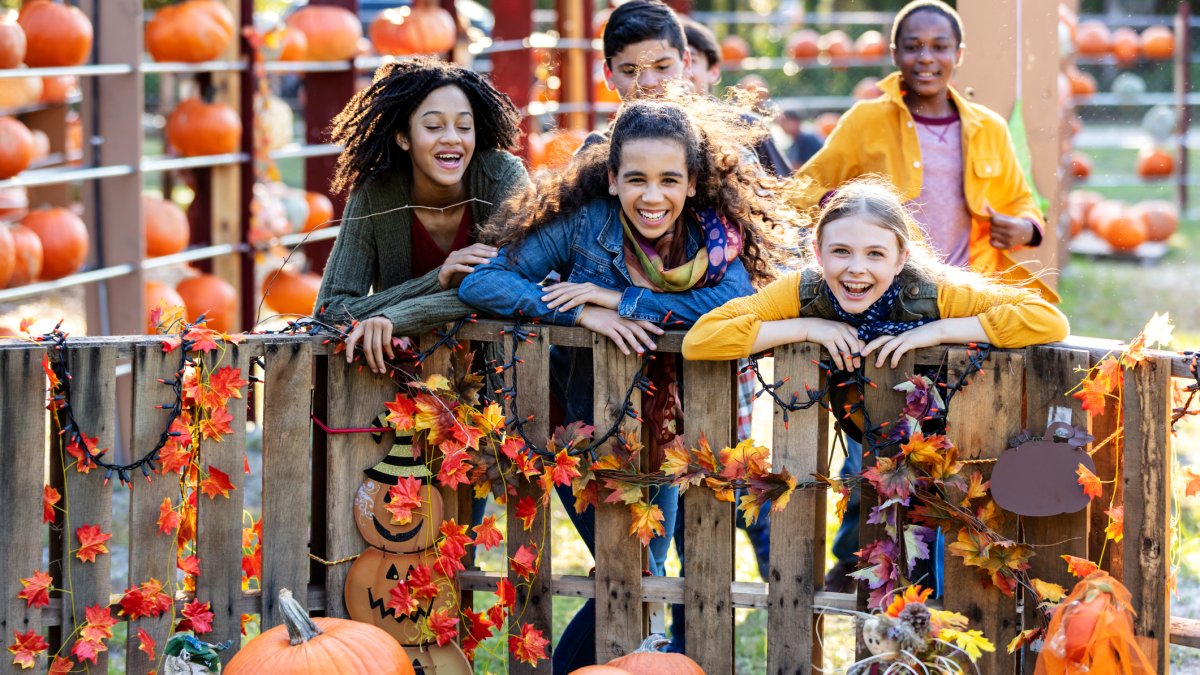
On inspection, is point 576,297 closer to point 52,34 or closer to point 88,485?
point 88,485

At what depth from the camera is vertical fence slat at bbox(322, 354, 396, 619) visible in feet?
11.1

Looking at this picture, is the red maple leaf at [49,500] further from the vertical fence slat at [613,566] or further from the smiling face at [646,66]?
the smiling face at [646,66]

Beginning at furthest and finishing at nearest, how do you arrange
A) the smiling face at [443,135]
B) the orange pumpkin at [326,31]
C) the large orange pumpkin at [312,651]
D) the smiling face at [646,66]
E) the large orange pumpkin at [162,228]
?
the orange pumpkin at [326,31], the large orange pumpkin at [162,228], the smiling face at [646,66], the smiling face at [443,135], the large orange pumpkin at [312,651]

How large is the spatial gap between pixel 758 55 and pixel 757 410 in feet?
66.6

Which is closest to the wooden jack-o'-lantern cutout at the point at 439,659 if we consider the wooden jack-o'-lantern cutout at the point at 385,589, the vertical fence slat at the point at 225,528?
the wooden jack-o'-lantern cutout at the point at 385,589

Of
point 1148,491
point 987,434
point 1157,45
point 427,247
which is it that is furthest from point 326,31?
point 1157,45

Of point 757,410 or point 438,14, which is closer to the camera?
point 757,410

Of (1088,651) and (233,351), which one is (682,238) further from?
(1088,651)

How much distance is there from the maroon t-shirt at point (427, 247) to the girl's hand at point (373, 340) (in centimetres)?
38

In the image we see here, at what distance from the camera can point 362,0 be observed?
12812mm

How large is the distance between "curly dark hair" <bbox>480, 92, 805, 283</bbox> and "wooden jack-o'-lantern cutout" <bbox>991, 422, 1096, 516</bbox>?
82 centimetres

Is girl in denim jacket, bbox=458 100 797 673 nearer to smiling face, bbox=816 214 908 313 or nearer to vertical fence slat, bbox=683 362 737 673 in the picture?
vertical fence slat, bbox=683 362 737 673

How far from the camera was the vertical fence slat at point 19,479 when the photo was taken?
10.4 feet

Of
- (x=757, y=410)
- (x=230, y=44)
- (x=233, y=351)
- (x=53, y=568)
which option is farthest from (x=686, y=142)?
(x=230, y=44)
